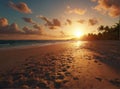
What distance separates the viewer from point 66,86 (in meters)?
4.49

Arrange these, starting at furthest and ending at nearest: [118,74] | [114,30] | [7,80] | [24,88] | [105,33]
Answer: [105,33] → [114,30] → [118,74] → [7,80] → [24,88]

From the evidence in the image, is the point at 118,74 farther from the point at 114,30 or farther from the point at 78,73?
the point at 114,30

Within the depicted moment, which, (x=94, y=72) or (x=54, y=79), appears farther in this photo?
(x=94, y=72)

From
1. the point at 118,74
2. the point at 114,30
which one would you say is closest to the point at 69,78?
the point at 118,74

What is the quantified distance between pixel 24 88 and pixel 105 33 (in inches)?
2431

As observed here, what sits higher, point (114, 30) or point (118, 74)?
point (114, 30)

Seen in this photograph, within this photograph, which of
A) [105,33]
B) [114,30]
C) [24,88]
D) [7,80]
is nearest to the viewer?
[24,88]

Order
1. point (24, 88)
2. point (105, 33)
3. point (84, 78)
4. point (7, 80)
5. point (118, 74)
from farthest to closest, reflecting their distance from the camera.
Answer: point (105, 33)
point (118, 74)
point (84, 78)
point (7, 80)
point (24, 88)

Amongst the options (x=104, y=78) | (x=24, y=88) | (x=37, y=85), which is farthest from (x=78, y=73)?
(x=24, y=88)

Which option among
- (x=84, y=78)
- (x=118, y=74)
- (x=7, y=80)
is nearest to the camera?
(x=7, y=80)

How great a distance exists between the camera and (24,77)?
209 inches

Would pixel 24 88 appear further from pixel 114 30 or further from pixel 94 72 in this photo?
pixel 114 30

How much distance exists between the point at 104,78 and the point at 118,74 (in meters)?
0.93

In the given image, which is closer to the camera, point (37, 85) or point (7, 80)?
point (37, 85)
